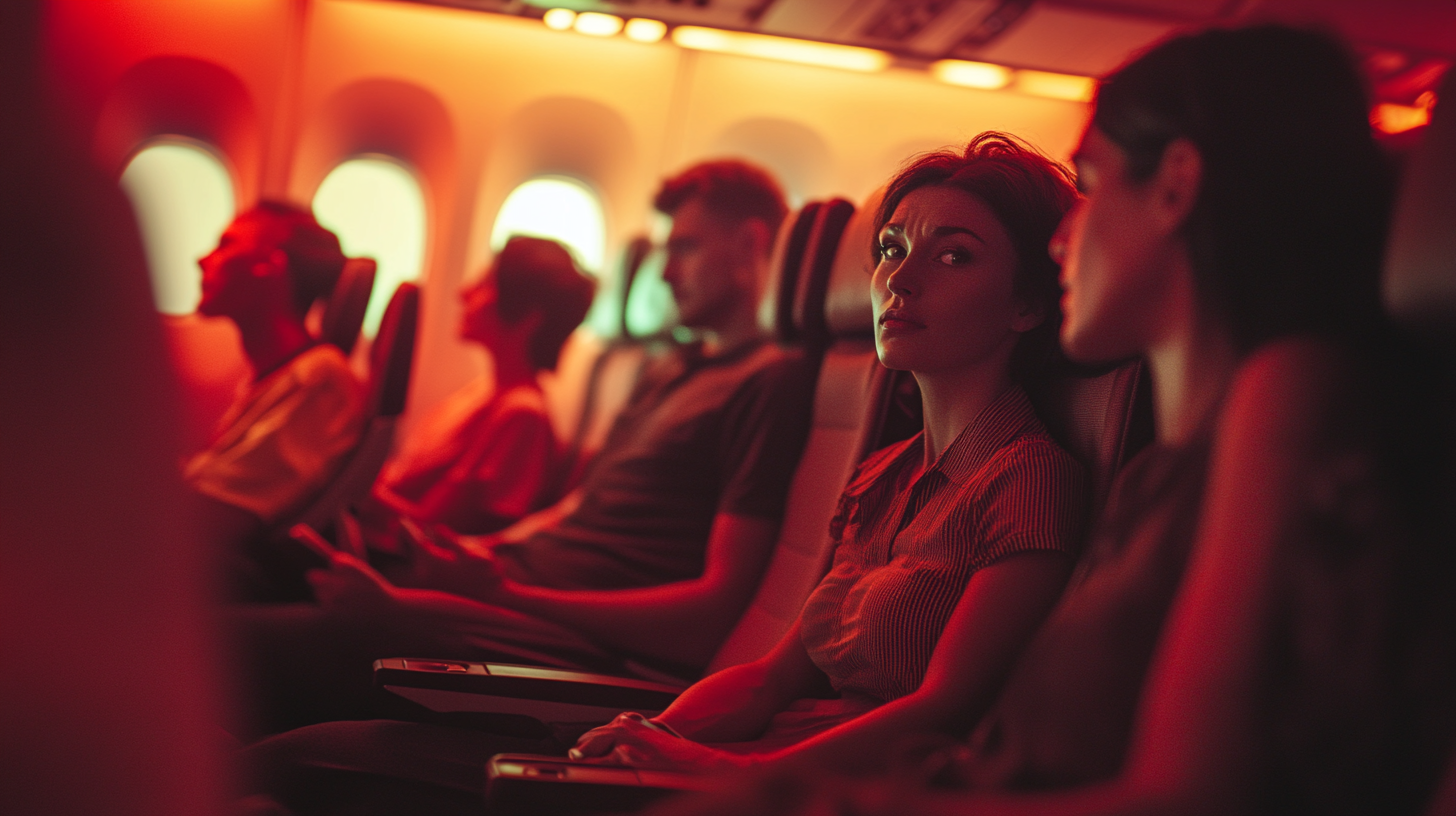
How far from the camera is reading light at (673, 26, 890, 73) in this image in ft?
17.4

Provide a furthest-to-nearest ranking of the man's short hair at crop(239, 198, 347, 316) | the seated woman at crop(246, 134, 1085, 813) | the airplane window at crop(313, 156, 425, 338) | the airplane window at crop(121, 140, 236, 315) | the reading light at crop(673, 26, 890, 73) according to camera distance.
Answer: the airplane window at crop(313, 156, 425, 338)
the reading light at crop(673, 26, 890, 73)
the airplane window at crop(121, 140, 236, 315)
the man's short hair at crop(239, 198, 347, 316)
the seated woman at crop(246, 134, 1085, 813)

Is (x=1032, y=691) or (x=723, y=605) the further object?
(x=723, y=605)

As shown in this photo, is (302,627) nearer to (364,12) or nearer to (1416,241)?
(1416,241)

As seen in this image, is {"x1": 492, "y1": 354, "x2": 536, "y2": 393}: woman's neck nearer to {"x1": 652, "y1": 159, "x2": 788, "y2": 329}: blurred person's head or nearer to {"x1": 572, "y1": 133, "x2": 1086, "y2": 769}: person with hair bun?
{"x1": 652, "y1": 159, "x2": 788, "y2": 329}: blurred person's head

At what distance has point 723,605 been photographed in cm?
191

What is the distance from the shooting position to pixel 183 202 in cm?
515

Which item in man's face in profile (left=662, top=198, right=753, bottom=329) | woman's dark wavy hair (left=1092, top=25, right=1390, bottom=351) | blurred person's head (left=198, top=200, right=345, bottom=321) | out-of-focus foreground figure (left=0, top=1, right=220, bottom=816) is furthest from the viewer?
blurred person's head (left=198, top=200, right=345, bottom=321)

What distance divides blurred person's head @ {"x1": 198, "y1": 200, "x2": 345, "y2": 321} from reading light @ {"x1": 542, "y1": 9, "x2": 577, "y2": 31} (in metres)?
2.29

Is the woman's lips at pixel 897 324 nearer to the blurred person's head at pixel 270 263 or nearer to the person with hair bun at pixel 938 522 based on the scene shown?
the person with hair bun at pixel 938 522

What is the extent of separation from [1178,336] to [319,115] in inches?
201

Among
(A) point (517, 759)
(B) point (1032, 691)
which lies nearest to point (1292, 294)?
(B) point (1032, 691)

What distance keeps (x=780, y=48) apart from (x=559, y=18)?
3.86 feet

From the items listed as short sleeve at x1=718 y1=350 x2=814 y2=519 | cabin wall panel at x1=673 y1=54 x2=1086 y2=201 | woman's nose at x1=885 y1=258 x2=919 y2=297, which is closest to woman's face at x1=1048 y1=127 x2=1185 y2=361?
woman's nose at x1=885 y1=258 x2=919 y2=297

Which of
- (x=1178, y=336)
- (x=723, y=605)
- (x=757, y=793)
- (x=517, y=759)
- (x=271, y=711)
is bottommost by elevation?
(x=271, y=711)
